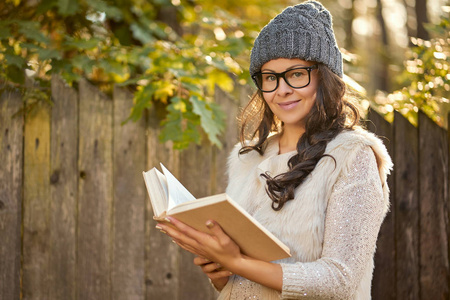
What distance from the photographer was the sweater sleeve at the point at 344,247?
1533 millimetres

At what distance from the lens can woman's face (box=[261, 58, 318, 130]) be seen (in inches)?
72.7

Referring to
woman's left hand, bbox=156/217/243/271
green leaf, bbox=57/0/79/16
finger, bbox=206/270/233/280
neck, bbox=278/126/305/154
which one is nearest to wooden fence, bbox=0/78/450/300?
green leaf, bbox=57/0/79/16

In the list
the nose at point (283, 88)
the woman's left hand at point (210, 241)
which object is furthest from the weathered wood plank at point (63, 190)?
the nose at point (283, 88)

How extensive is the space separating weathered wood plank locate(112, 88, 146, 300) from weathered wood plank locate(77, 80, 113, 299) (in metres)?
0.05

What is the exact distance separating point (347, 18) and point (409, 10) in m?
1.70

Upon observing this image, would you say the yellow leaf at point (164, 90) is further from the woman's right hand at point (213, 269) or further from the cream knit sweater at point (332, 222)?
the woman's right hand at point (213, 269)

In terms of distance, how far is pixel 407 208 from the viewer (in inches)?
108

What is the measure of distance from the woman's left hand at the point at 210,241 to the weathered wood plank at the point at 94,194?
4.71 feet

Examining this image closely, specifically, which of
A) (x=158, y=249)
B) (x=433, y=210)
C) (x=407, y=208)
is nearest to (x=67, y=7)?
(x=158, y=249)

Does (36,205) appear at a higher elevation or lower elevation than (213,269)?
lower

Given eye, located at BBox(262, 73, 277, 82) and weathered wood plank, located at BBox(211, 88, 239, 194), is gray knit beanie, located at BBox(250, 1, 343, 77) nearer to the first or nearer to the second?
eye, located at BBox(262, 73, 277, 82)

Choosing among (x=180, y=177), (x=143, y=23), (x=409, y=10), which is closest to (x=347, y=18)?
(x=409, y=10)

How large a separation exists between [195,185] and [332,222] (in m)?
1.55

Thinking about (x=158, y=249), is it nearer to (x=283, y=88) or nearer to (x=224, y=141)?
(x=224, y=141)
